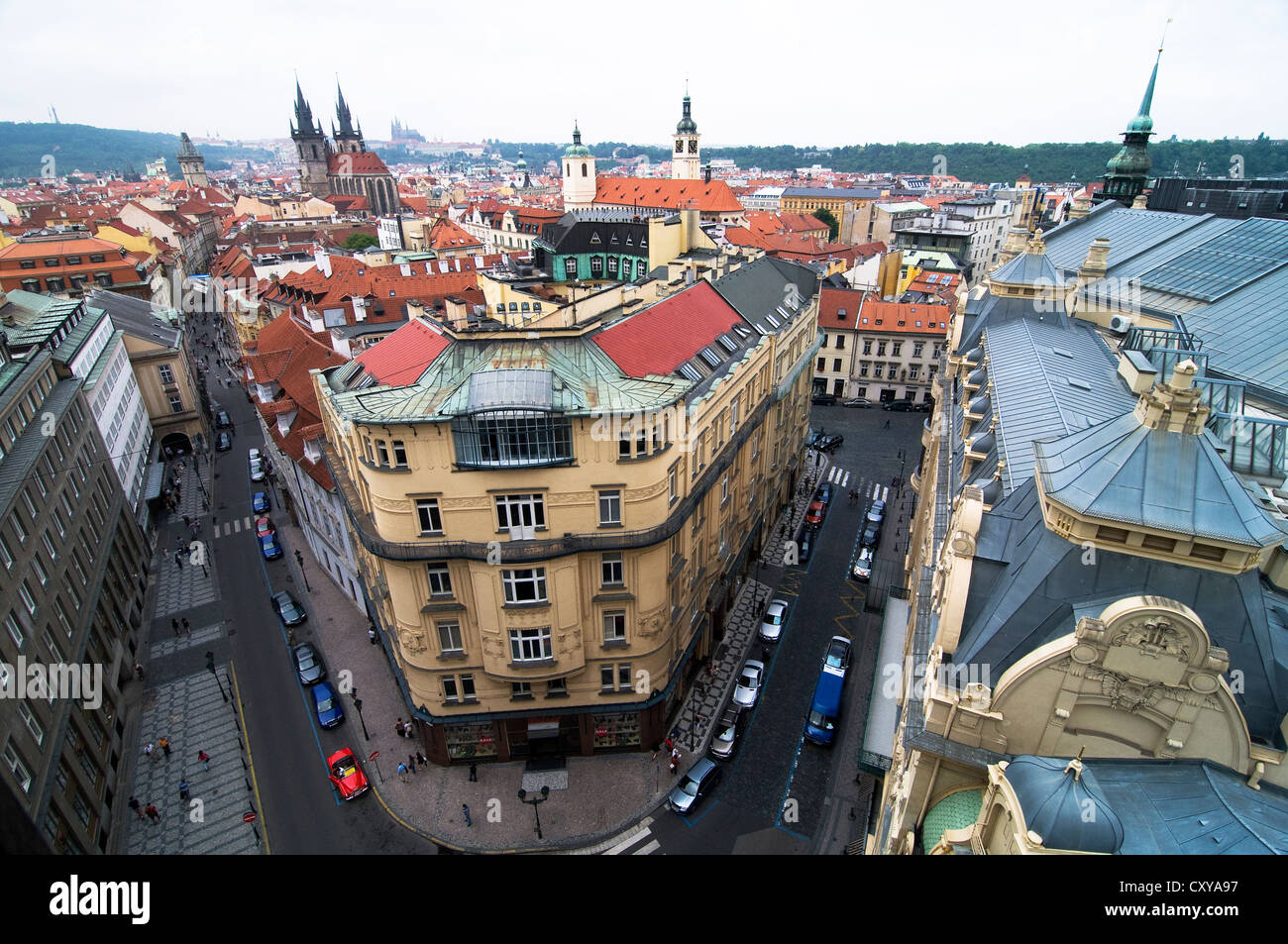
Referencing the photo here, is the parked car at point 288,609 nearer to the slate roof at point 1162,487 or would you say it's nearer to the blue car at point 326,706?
the blue car at point 326,706

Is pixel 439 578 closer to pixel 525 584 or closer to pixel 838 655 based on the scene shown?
pixel 525 584

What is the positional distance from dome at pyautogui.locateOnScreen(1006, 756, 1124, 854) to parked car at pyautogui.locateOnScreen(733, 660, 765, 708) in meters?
26.1

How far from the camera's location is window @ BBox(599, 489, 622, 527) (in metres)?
29.6

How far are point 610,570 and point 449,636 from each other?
331 inches

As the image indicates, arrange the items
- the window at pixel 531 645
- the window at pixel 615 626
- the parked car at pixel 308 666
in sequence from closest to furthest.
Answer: the window at pixel 531 645 → the window at pixel 615 626 → the parked car at pixel 308 666

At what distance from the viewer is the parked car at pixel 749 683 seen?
39344 mm

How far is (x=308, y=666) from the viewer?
4194 centimetres

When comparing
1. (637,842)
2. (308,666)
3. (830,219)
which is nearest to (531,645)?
(637,842)

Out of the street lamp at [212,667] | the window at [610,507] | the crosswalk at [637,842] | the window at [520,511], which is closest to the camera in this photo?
the window at [520,511]

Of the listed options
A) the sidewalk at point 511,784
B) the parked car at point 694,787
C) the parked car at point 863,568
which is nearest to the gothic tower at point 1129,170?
the parked car at point 863,568

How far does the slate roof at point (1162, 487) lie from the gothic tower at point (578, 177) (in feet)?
468

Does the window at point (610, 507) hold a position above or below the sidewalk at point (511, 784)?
above

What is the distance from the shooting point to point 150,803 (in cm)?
3438
